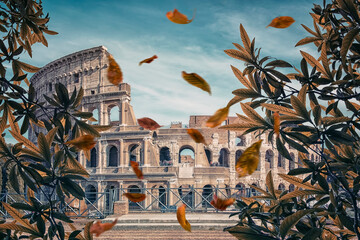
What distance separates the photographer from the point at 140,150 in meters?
26.9

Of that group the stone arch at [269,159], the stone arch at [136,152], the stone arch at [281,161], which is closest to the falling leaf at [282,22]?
the stone arch at [136,152]

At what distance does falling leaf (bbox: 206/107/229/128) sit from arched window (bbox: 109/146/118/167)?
27.6m

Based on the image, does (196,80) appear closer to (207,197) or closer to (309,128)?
(309,128)

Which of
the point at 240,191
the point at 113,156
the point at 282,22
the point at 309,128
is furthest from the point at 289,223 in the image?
the point at 113,156

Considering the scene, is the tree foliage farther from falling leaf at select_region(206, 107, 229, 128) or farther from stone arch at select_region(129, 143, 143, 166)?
stone arch at select_region(129, 143, 143, 166)

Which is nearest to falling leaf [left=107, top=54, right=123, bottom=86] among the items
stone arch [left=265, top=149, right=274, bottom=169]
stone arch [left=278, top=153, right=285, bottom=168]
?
stone arch [left=265, top=149, right=274, bottom=169]

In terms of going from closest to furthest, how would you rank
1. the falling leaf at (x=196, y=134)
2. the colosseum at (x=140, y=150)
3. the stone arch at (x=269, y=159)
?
the falling leaf at (x=196, y=134) < the colosseum at (x=140, y=150) < the stone arch at (x=269, y=159)

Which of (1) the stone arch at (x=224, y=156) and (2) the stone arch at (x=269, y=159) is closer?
(1) the stone arch at (x=224, y=156)

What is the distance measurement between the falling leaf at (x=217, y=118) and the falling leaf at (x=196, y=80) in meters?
0.15

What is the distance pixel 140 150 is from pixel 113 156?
3145mm

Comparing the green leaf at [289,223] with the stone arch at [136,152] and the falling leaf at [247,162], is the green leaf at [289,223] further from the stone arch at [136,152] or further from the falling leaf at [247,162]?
the stone arch at [136,152]

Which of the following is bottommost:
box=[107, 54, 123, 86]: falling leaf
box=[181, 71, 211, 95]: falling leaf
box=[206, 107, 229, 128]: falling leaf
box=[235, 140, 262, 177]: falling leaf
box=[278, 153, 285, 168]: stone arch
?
box=[278, 153, 285, 168]: stone arch

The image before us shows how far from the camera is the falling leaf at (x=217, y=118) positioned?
1.43 metres

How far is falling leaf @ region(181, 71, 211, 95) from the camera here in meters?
1.58
